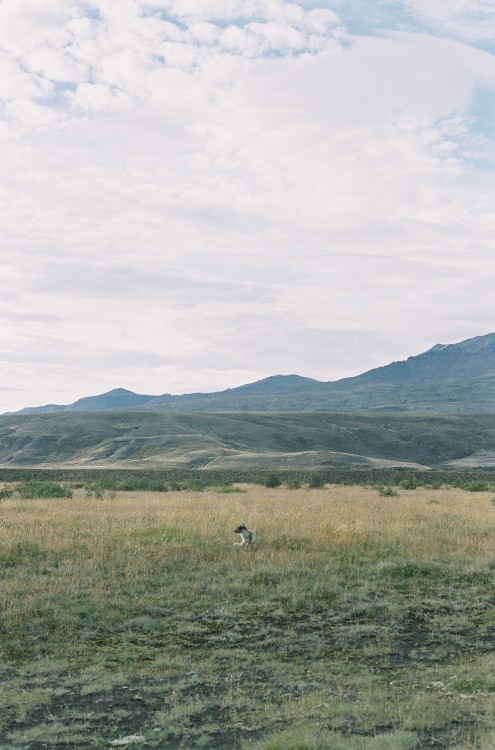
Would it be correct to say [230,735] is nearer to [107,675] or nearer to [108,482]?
[107,675]

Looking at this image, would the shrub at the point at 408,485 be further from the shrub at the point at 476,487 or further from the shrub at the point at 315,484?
the shrub at the point at 315,484

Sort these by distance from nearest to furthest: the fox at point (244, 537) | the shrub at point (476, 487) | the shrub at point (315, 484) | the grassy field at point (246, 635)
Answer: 1. the grassy field at point (246, 635)
2. the fox at point (244, 537)
3. the shrub at point (315, 484)
4. the shrub at point (476, 487)

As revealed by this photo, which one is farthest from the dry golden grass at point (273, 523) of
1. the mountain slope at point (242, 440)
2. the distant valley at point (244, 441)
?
the mountain slope at point (242, 440)

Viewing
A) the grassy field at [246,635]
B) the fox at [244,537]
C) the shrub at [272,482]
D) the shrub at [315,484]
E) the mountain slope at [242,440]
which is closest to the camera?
the grassy field at [246,635]

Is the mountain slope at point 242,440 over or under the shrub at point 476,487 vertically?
over

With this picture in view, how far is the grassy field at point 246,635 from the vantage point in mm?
6980

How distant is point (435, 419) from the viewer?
154875 millimetres

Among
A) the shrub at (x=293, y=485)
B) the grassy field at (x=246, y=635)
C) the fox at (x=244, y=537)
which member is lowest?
the shrub at (x=293, y=485)

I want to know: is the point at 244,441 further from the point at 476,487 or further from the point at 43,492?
the point at 43,492

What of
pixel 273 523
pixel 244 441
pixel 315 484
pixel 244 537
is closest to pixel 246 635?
pixel 244 537

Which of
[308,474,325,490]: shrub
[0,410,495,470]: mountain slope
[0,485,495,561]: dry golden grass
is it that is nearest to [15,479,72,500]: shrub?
[0,485,495,561]: dry golden grass

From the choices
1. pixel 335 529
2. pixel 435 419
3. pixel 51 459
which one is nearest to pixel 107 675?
pixel 335 529

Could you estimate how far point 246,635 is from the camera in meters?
10.6

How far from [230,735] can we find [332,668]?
99.4 inches
